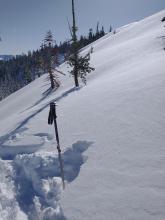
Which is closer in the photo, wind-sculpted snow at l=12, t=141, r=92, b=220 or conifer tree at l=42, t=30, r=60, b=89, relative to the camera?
wind-sculpted snow at l=12, t=141, r=92, b=220

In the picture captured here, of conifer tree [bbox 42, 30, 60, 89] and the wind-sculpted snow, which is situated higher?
conifer tree [bbox 42, 30, 60, 89]

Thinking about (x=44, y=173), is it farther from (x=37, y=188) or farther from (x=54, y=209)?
(x=54, y=209)

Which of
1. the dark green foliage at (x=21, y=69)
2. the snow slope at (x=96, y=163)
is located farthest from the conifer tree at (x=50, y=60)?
the dark green foliage at (x=21, y=69)

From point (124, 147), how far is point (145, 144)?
85 centimetres

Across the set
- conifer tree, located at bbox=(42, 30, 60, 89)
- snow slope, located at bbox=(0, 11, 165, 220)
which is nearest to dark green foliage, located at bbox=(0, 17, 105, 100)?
conifer tree, located at bbox=(42, 30, 60, 89)

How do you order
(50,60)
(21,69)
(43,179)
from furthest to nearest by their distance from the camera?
(21,69) → (50,60) → (43,179)

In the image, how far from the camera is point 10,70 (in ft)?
514

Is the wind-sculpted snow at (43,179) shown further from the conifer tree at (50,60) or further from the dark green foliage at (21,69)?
the dark green foliage at (21,69)

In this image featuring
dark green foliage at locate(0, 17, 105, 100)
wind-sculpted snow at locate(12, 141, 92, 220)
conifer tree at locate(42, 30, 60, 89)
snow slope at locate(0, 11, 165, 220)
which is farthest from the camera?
dark green foliage at locate(0, 17, 105, 100)

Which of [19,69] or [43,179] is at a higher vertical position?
[19,69]

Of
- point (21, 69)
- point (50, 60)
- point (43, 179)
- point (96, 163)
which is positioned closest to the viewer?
point (96, 163)

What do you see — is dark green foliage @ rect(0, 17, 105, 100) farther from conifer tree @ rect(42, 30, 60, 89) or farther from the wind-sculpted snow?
the wind-sculpted snow

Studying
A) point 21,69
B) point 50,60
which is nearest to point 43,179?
point 50,60

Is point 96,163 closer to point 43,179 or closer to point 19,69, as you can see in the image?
point 43,179
